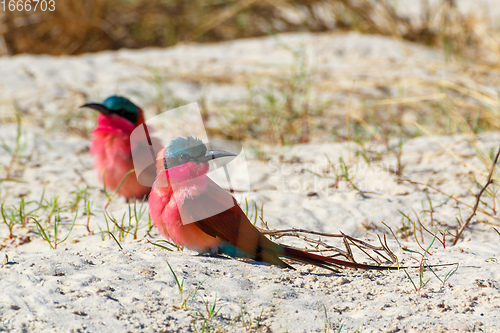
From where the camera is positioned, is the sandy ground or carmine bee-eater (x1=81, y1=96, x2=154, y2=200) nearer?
the sandy ground

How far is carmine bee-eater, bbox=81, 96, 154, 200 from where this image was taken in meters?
2.67

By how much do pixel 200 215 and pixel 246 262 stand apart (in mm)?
244

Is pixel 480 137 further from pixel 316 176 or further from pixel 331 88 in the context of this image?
pixel 331 88

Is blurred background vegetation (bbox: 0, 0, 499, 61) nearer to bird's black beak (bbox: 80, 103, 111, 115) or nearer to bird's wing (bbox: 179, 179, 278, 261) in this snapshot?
bird's black beak (bbox: 80, 103, 111, 115)

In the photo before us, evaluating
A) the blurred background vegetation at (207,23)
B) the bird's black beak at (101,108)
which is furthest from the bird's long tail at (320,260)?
the blurred background vegetation at (207,23)

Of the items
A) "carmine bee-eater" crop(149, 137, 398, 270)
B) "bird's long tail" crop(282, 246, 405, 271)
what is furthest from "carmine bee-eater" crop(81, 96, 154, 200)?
"bird's long tail" crop(282, 246, 405, 271)

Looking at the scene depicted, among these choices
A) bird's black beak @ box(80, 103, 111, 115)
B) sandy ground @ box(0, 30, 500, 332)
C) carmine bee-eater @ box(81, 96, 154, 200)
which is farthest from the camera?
bird's black beak @ box(80, 103, 111, 115)

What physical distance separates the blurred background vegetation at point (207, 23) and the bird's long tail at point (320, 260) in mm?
3772

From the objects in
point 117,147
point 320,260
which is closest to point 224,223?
point 320,260

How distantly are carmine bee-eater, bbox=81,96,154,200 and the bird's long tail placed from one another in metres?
1.02

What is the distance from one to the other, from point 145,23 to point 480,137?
4.41m

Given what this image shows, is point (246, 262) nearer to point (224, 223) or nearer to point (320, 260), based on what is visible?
point (224, 223)

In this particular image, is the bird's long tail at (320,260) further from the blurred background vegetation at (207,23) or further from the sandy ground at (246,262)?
the blurred background vegetation at (207,23)

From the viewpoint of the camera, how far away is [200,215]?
5.88 ft
